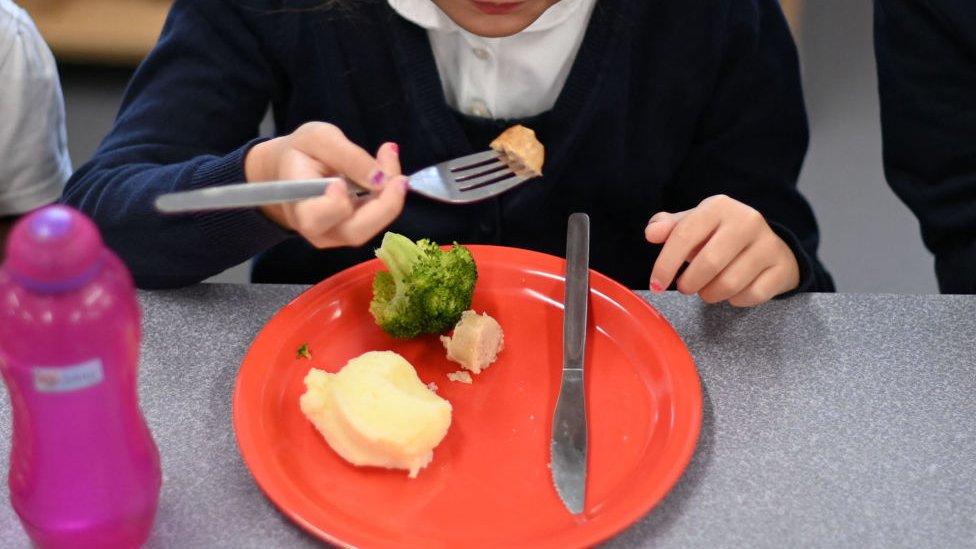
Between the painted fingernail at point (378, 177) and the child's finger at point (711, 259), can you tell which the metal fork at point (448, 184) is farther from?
the child's finger at point (711, 259)

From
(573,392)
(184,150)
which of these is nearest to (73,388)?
(573,392)

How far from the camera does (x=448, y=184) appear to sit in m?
0.96

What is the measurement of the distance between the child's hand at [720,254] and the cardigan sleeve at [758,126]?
0.23 m

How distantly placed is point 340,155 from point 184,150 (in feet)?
1.22

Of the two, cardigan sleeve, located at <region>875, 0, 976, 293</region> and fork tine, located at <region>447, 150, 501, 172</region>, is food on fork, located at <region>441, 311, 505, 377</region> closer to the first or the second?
fork tine, located at <region>447, 150, 501, 172</region>

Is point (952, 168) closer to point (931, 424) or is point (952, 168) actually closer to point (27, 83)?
point (931, 424)

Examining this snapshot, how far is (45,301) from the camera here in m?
0.58

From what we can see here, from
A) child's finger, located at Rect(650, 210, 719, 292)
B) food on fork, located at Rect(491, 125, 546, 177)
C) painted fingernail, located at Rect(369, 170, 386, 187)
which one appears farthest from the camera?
food on fork, located at Rect(491, 125, 546, 177)

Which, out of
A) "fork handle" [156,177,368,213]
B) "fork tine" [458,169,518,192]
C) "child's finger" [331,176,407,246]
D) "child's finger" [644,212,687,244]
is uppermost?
"fork handle" [156,177,368,213]

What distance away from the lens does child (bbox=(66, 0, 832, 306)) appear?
101 cm

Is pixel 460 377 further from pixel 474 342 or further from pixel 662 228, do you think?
pixel 662 228

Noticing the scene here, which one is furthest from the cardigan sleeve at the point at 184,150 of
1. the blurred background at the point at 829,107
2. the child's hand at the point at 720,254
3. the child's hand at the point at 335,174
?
the blurred background at the point at 829,107

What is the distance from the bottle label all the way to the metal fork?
0.17 m

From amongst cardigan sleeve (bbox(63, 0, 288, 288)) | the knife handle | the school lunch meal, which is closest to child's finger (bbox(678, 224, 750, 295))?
the knife handle
